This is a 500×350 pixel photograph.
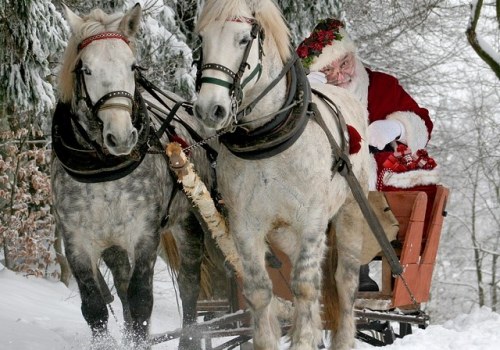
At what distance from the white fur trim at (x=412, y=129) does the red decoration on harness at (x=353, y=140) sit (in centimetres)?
118

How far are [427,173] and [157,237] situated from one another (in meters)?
2.51

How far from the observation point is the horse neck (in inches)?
173

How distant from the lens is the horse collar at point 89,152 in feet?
15.1

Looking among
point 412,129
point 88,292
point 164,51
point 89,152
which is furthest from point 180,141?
point 164,51

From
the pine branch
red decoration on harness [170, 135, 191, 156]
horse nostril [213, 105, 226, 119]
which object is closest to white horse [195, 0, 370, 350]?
horse nostril [213, 105, 226, 119]

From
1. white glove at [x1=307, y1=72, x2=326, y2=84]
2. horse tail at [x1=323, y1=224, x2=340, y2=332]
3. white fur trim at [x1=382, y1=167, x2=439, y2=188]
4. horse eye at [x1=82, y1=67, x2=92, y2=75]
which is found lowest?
horse tail at [x1=323, y1=224, x2=340, y2=332]

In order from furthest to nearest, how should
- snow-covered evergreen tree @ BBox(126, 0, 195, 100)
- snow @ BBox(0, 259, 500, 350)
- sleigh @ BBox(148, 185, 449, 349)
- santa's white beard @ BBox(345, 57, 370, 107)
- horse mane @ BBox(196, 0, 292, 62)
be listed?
snow-covered evergreen tree @ BBox(126, 0, 195, 100)
santa's white beard @ BBox(345, 57, 370, 107)
snow @ BBox(0, 259, 500, 350)
sleigh @ BBox(148, 185, 449, 349)
horse mane @ BBox(196, 0, 292, 62)

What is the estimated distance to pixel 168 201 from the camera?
16.9ft

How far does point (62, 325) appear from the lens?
297 inches

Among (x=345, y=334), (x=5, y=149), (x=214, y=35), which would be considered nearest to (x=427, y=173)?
(x=345, y=334)

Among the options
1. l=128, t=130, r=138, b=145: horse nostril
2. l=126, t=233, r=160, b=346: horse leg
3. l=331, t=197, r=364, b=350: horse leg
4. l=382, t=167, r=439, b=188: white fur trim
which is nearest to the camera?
l=128, t=130, r=138, b=145: horse nostril

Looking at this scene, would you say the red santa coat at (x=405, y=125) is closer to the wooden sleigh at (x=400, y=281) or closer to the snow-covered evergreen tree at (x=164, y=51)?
the wooden sleigh at (x=400, y=281)

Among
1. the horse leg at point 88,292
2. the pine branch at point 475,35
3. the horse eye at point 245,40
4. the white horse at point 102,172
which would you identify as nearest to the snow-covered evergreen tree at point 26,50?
the white horse at point 102,172

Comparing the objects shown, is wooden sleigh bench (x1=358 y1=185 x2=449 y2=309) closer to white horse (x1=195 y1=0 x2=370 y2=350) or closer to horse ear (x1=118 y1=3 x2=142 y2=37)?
white horse (x1=195 y1=0 x2=370 y2=350)
